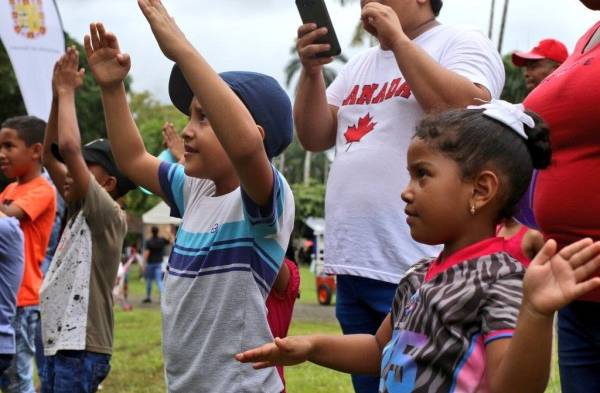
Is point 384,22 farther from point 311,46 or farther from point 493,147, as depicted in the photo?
point 493,147

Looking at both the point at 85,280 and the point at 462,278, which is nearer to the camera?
the point at 462,278

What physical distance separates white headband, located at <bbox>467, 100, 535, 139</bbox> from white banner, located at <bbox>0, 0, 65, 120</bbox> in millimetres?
7275

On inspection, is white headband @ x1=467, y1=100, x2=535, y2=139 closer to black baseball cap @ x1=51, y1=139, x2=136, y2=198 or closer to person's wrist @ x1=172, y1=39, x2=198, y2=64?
person's wrist @ x1=172, y1=39, x2=198, y2=64

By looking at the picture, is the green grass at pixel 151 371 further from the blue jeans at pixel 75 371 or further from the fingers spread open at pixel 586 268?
the fingers spread open at pixel 586 268

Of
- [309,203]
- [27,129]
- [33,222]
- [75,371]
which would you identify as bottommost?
[309,203]

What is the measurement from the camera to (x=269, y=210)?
2.94 metres

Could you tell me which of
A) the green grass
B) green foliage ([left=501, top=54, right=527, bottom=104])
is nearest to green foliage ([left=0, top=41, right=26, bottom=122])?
green foliage ([left=501, top=54, right=527, bottom=104])

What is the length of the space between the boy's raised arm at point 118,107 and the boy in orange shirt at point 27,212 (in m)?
2.54

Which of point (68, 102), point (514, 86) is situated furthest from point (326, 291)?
point (514, 86)

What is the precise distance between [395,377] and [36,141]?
14.4ft

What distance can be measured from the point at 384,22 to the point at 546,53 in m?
2.93

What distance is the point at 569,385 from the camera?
2.81 meters

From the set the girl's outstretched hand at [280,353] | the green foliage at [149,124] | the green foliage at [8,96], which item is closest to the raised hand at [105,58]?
the girl's outstretched hand at [280,353]

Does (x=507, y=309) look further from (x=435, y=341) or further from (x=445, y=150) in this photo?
(x=445, y=150)
